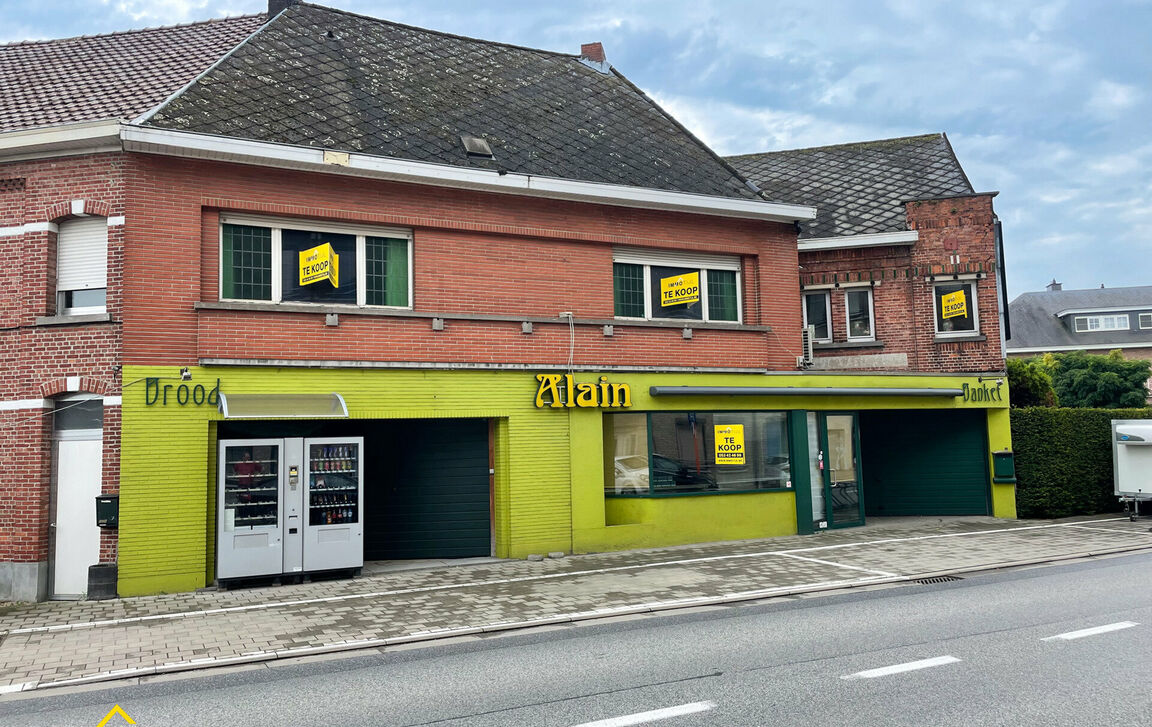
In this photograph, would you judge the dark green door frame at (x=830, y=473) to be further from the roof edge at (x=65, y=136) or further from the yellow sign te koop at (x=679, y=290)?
the roof edge at (x=65, y=136)

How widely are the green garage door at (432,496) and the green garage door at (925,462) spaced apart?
31.9ft

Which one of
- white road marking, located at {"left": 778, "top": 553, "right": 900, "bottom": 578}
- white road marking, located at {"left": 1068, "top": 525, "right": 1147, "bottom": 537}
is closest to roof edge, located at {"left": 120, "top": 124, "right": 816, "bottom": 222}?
white road marking, located at {"left": 778, "top": 553, "right": 900, "bottom": 578}

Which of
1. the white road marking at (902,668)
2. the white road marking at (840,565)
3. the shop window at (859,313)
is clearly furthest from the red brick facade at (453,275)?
the white road marking at (902,668)

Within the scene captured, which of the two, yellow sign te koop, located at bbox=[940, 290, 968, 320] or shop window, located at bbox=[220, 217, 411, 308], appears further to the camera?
yellow sign te koop, located at bbox=[940, 290, 968, 320]

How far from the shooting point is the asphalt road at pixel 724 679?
594cm

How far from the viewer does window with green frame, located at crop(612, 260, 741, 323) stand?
15492 mm

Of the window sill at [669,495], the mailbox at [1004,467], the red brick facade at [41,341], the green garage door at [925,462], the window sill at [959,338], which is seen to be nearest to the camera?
the red brick facade at [41,341]

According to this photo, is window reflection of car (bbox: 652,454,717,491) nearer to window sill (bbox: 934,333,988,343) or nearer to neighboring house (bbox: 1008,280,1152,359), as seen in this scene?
window sill (bbox: 934,333,988,343)

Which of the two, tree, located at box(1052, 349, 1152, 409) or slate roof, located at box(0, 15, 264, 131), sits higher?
slate roof, located at box(0, 15, 264, 131)

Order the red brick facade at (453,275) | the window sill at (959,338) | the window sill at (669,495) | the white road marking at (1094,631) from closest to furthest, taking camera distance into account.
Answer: the white road marking at (1094,631), the red brick facade at (453,275), the window sill at (669,495), the window sill at (959,338)

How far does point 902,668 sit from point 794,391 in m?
9.21

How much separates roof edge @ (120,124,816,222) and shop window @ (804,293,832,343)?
3808 mm

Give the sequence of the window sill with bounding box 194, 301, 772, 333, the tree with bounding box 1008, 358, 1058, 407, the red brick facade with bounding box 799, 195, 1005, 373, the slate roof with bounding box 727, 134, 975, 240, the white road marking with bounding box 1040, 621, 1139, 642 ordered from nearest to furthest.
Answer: the white road marking with bounding box 1040, 621, 1139, 642 < the window sill with bounding box 194, 301, 772, 333 < the red brick facade with bounding box 799, 195, 1005, 373 < the slate roof with bounding box 727, 134, 975, 240 < the tree with bounding box 1008, 358, 1058, 407

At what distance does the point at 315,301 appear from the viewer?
12945mm
